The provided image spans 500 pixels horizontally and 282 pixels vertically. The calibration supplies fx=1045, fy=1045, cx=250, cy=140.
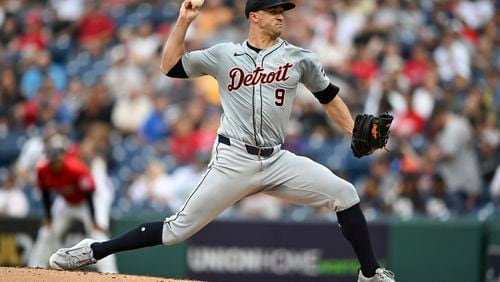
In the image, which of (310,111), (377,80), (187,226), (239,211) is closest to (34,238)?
(239,211)

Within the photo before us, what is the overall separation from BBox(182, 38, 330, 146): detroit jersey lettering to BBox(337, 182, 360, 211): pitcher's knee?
0.48 m

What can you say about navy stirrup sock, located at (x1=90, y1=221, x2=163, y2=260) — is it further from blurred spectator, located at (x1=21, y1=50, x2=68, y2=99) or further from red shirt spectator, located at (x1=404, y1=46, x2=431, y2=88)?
blurred spectator, located at (x1=21, y1=50, x2=68, y2=99)

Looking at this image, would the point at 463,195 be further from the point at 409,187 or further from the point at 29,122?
the point at 29,122

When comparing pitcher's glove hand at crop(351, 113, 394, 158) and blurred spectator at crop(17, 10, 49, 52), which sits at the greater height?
pitcher's glove hand at crop(351, 113, 394, 158)

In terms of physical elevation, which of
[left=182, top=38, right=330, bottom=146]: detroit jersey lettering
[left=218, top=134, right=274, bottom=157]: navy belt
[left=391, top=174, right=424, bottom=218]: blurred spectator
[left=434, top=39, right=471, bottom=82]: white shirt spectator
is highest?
[left=182, top=38, right=330, bottom=146]: detroit jersey lettering

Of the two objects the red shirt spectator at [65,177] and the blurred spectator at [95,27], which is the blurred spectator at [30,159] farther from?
the blurred spectator at [95,27]

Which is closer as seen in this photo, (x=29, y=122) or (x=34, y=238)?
(x=34, y=238)

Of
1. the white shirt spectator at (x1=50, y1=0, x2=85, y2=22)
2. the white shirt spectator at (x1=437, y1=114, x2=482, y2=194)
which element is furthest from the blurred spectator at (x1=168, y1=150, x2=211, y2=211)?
the white shirt spectator at (x1=50, y1=0, x2=85, y2=22)

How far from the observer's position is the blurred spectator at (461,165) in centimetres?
1136

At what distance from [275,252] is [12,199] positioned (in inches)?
135

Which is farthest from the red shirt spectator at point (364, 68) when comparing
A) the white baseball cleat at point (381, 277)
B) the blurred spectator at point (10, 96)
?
the white baseball cleat at point (381, 277)

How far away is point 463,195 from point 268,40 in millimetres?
5809

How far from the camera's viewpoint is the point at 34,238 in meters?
11.4

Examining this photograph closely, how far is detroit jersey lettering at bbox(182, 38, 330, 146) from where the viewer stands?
6094 millimetres
